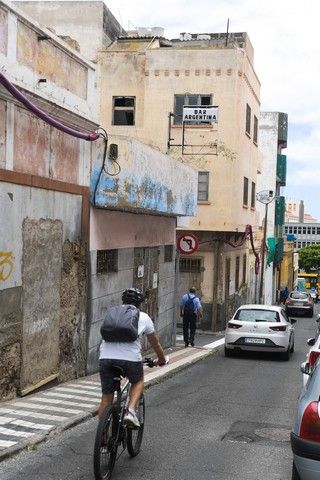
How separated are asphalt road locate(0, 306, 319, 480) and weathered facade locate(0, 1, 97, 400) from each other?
1.68 m

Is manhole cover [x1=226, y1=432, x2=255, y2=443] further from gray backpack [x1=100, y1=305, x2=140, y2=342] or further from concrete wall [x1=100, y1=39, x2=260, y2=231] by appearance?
concrete wall [x1=100, y1=39, x2=260, y2=231]

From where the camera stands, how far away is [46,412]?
8977 mm

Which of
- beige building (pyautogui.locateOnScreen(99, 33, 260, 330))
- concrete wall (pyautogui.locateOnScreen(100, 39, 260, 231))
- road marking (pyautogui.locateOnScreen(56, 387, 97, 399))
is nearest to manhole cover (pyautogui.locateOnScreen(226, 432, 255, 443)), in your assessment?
road marking (pyautogui.locateOnScreen(56, 387, 97, 399))

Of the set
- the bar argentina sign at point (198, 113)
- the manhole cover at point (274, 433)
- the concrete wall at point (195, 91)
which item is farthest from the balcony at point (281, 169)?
the manhole cover at point (274, 433)

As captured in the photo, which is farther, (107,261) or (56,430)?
(107,261)

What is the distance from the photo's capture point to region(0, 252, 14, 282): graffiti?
363 inches

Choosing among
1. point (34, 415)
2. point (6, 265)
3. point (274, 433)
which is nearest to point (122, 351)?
point (34, 415)

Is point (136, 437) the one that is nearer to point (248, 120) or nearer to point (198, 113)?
point (198, 113)

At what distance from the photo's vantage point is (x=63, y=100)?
36.7 ft

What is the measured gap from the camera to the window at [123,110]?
2841 centimetres

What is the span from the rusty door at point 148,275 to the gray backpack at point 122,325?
30.8 feet

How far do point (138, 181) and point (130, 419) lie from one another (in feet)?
27.2

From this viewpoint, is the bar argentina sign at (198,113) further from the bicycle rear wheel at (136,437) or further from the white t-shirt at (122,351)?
the white t-shirt at (122,351)

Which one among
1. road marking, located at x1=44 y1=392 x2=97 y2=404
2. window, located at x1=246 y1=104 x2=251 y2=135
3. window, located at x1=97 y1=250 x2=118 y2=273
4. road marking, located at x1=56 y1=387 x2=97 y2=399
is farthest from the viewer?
window, located at x1=246 y1=104 x2=251 y2=135
